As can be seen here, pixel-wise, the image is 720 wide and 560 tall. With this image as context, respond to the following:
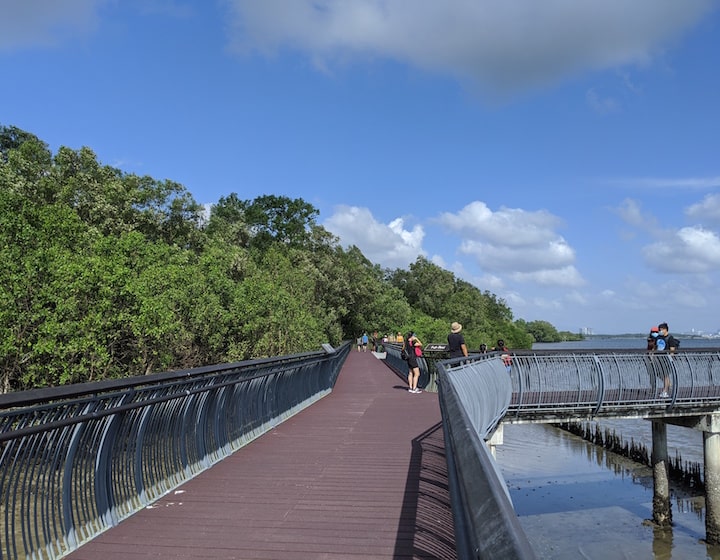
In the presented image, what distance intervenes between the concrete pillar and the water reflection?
52 centimetres

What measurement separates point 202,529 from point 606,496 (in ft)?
67.7

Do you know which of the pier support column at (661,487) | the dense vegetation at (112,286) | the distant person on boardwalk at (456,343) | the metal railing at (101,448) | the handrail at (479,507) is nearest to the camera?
the handrail at (479,507)

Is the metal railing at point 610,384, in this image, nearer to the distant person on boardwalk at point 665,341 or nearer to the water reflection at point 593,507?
the distant person on boardwalk at point 665,341

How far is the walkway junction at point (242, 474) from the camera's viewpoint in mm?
3908

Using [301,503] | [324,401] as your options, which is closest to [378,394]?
[324,401]

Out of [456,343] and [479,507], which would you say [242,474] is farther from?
[456,343]

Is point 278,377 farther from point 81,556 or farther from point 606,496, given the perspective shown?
point 606,496

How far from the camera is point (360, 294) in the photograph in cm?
7012

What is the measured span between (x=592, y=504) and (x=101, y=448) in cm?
1996

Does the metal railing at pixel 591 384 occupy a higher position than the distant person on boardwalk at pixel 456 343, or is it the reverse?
the distant person on boardwalk at pixel 456 343

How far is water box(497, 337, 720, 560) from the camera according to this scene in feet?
54.9

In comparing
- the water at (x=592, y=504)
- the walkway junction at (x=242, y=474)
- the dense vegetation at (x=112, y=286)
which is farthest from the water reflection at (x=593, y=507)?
the dense vegetation at (x=112, y=286)

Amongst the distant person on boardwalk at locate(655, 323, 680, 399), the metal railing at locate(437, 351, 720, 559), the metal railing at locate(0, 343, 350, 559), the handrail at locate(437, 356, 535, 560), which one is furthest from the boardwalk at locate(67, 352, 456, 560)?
the distant person on boardwalk at locate(655, 323, 680, 399)

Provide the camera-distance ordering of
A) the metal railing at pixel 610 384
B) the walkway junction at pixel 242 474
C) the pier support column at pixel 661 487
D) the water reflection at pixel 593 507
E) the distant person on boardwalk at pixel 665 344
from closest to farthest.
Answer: the walkway junction at pixel 242 474 → the metal railing at pixel 610 384 → the distant person on boardwalk at pixel 665 344 → the water reflection at pixel 593 507 → the pier support column at pixel 661 487
